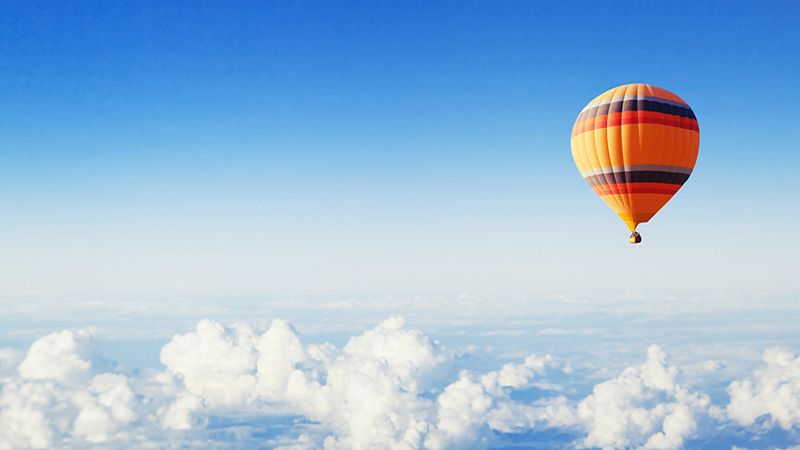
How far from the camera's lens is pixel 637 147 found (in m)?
53.8

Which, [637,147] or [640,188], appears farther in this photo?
[640,188]

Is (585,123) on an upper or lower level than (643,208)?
upper

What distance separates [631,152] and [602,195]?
15.5 feet

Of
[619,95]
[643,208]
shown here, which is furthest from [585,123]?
[643,208]

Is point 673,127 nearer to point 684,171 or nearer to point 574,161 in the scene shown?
point 684,171

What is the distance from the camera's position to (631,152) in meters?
54.0

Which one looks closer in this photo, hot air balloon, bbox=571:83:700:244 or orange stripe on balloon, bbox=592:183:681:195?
hot air balloon, bbox=571:83:700:244

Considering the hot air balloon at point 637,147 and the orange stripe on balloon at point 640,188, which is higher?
the hot air balloon at point 637,147

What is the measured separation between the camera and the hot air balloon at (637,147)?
2124 inches

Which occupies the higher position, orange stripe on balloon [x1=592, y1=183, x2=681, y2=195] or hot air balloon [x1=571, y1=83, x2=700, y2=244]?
hot air balloon [x1=571, y1=83, x2=700, y2=244]

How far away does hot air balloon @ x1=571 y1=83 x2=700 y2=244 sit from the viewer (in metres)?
53.9

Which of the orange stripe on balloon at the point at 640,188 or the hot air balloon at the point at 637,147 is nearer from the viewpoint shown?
the hot air balloon at the point at 637,147

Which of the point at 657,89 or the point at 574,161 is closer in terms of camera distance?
the point at 657,89

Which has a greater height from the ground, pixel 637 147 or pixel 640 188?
pixel 637 147
